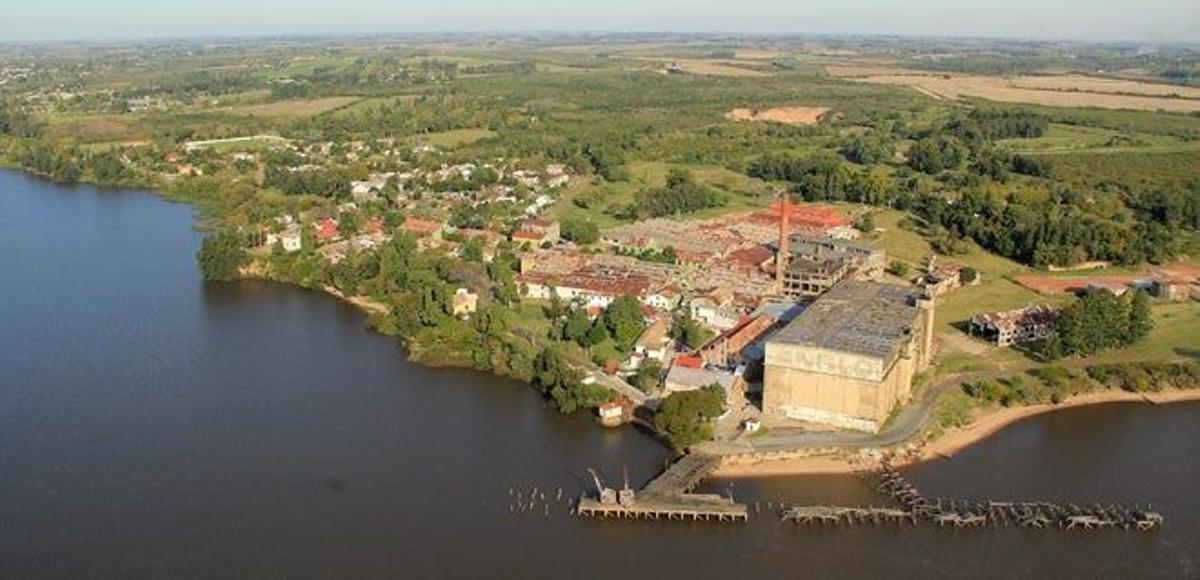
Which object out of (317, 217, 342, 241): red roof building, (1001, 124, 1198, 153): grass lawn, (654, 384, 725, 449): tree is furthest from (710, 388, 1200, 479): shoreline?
(1001, 124, 1198, 153): grass lawn

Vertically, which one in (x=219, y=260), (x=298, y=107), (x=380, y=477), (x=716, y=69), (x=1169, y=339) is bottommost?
(x=1169, y=339)

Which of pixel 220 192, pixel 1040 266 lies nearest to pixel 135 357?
pixel 220 192

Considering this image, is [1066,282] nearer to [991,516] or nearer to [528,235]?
[991,516]

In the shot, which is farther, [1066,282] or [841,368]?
[1066,282]

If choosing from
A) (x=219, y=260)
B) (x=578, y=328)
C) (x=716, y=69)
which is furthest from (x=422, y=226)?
(x=716, y=69)

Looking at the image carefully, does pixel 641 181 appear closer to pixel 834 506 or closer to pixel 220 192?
pixel 220 192

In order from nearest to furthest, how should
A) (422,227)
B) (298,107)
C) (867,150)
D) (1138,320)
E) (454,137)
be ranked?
(1138,320), (422,227), (867,150), (454,137), (298,107)

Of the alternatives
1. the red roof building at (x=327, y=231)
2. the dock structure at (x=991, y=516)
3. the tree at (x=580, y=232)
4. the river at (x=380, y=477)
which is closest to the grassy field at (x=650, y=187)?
the tree at (x=580, y=232)

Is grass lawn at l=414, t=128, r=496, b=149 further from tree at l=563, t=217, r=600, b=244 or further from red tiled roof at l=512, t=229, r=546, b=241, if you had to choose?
red tiled roof at l=512, t=229, r=546, b=241
